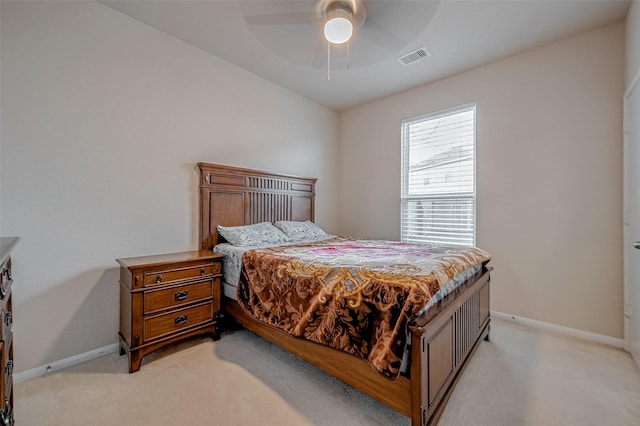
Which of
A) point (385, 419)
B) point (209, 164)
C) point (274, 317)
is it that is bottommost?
point (385, 419)

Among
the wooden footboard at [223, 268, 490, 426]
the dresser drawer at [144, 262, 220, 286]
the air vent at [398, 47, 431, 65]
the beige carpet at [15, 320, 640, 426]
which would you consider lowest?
the beige carpet at [15, 320, 640, 426]

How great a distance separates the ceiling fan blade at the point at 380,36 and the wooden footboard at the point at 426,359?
2293 mm

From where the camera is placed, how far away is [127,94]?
2.43 meters

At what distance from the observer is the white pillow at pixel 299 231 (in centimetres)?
337

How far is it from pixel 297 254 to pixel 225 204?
1.23m

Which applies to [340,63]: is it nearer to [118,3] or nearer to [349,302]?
[118,3]

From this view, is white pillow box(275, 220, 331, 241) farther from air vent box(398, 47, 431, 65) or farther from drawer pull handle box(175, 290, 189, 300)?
air vent box(398, 47, 431, 65)

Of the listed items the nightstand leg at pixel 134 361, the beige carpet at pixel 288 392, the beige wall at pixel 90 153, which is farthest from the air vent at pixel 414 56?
the nightstand leg at pixel 134 361

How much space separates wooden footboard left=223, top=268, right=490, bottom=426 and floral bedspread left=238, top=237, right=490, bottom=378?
0.08 metres

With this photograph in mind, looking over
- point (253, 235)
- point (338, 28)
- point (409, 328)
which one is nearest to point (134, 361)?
point (253, 235)

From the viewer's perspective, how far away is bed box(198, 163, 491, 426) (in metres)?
1.38

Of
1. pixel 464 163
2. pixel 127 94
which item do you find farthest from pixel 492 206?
pixel 127 94

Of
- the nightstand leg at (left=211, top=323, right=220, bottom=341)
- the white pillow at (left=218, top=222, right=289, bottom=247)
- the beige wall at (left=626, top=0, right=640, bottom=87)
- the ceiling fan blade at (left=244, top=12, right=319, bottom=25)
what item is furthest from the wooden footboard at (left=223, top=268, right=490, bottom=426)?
the ceiling fan blade at (left=244, top=12, right=319, bottom=25)

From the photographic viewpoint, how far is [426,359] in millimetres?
1390
